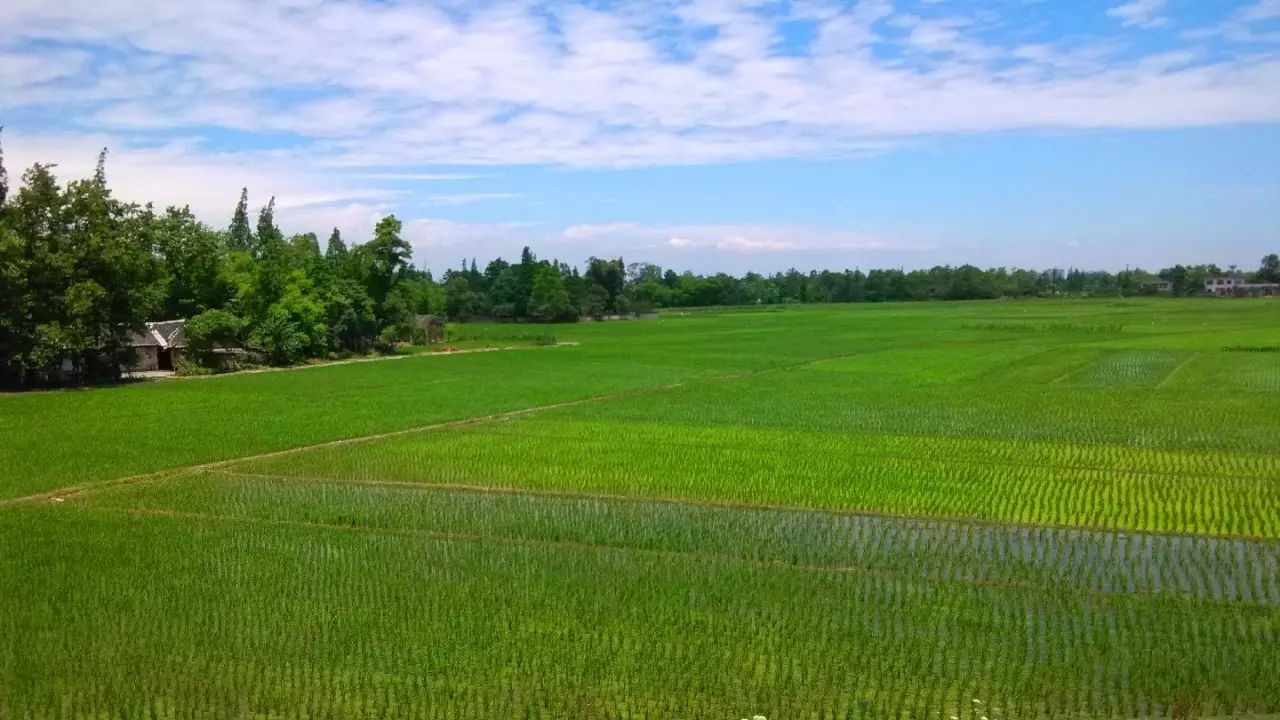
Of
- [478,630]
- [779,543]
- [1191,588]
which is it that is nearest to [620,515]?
[779,543]

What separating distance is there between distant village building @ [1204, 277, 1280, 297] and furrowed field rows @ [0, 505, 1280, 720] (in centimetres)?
12113

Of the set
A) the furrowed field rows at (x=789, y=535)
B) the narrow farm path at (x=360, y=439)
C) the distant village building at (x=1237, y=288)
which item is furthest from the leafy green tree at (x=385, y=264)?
the distant village building at (x=1237, y=288)

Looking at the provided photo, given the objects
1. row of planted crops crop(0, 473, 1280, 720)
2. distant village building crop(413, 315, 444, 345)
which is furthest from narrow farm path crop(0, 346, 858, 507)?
distant village building crop(413, 315, 444, 345)

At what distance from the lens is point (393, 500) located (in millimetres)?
14367

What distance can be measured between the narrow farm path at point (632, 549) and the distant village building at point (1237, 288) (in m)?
120

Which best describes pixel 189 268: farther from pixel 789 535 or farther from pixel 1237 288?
pixel 1237 288

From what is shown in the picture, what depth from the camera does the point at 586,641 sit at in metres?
8.35

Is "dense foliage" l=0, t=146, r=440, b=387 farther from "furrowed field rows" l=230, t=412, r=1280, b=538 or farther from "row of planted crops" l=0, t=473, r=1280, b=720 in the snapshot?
"row of planted crops" l=0, t=473, r=1280, b=720

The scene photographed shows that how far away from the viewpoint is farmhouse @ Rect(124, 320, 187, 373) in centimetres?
3834

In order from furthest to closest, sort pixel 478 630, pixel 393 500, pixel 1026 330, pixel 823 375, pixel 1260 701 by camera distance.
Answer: pixel 1026 330 < pixel 823 375 < pixel 393 500 < pixel 478 630 < pixel 1260 701

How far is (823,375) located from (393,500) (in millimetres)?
20830

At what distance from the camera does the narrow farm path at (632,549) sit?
971 centimetres

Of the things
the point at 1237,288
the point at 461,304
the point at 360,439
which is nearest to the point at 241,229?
the point at 461,304

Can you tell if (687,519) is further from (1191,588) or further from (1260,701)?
(1260,701)
